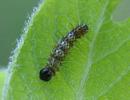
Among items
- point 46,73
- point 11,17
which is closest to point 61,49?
point 46,73

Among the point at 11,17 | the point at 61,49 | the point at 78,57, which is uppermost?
the point at 11,17

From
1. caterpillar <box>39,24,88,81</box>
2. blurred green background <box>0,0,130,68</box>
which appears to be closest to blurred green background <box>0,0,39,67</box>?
blurred green background <box>0,0,130,68</box>

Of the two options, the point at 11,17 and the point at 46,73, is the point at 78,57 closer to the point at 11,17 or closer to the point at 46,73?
the point at 46,73

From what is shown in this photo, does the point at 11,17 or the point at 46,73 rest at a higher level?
the point at 11,17

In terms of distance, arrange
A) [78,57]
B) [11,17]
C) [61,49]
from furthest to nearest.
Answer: [11,17] < [61,49] < [78,57]

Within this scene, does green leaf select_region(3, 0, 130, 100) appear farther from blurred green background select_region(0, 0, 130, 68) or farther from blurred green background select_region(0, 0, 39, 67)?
blurred green background select_region(0, 0, 39, 67)

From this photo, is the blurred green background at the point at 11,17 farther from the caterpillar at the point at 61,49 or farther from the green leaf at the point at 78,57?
the green leaf at the point at 78,57

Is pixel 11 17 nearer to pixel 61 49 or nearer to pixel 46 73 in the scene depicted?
pixel 61 49

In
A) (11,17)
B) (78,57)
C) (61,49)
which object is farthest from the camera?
(11,17)

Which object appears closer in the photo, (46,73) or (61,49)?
(46,73)
